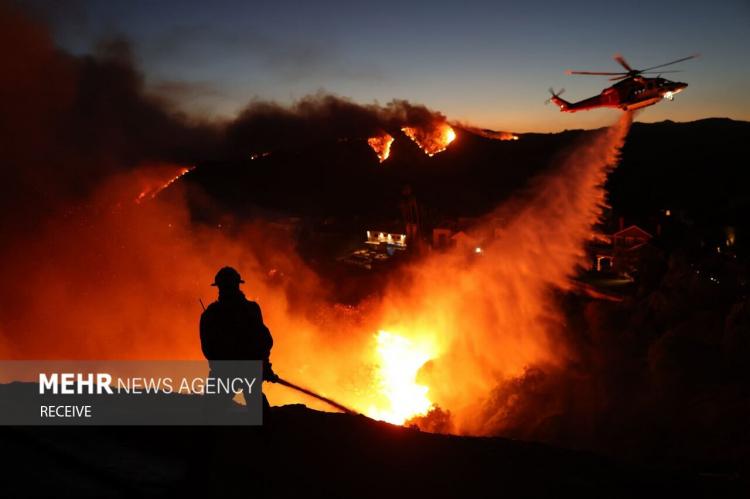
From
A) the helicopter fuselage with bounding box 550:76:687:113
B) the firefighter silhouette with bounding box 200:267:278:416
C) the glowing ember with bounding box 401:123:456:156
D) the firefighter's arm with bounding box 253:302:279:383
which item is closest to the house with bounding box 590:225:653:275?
the helicopter fuselage with bounding box 550:76:687:113

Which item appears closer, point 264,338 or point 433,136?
point 264,338

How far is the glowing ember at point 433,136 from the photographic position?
20.5 m

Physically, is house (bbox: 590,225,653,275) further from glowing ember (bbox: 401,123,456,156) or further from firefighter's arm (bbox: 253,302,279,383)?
firefighter's arm (bbox: 253,302,279,383)

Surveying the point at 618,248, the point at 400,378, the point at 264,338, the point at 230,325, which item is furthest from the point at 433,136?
the point at 618,248

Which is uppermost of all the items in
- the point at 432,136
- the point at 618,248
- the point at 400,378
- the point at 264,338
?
the point at 432,136

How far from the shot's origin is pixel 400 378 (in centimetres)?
2680

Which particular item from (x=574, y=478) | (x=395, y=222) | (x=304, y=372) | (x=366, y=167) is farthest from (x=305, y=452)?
(x=366, y=167)

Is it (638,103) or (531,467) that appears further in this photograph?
(638,103)

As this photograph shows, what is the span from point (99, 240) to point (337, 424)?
1864cm

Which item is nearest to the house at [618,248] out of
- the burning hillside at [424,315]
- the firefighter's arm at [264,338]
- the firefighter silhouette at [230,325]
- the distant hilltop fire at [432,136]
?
the burning hillside at [424,315]

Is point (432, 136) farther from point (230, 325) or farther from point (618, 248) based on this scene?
point (618, 248)

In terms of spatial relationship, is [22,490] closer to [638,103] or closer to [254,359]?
[254,359]

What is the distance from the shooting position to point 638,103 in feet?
62.9

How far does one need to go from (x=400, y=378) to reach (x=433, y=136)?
12793mm
